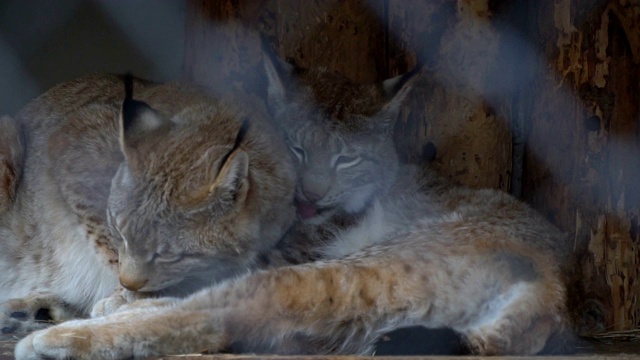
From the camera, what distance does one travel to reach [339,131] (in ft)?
11.7

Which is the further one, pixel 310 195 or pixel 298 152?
pixel 298 152

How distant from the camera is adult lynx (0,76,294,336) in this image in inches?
118

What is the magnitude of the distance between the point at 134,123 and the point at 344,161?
0.75m

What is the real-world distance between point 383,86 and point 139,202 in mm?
1012

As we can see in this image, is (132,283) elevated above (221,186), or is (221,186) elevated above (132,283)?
(221,186)

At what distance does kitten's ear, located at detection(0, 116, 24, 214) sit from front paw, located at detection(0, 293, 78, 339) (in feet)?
1.29

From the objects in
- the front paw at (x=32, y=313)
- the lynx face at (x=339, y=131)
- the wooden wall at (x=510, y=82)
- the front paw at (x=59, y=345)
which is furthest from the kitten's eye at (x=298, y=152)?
the front paw at (x=59, y=345)

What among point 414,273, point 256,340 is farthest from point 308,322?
point 414,273

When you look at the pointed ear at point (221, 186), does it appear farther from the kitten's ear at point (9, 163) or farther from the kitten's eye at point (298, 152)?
the kitten's ear at point (9, 163)

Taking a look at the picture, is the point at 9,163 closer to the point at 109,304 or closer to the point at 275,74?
the point at 109,304

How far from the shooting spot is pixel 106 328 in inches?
100

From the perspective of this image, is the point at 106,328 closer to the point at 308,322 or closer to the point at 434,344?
the point at 308,322

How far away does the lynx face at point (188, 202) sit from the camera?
2.97 m

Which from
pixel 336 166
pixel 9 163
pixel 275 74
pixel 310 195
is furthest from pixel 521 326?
pixel 9 163
